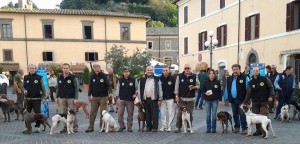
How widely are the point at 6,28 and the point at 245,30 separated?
28794 mm

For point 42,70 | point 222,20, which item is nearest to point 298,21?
point 222,20

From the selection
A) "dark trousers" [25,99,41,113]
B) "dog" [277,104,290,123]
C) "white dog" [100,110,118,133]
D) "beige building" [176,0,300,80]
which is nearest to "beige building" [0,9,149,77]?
"beige building" [176,0,300,80]

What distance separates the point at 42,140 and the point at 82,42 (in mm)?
30597

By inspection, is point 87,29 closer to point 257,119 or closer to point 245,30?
point 245,30

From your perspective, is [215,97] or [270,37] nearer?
[215,97]

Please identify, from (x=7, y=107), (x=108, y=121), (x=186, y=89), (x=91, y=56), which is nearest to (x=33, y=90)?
(x=108, y=121)

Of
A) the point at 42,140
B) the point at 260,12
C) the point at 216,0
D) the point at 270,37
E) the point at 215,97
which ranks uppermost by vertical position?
the point at 216,0

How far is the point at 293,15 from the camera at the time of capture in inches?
609

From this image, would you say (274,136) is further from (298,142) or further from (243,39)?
(243,39)

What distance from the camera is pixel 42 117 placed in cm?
811

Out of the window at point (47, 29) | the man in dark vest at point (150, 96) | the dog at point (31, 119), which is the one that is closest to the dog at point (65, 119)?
the dog at point (31, 119)

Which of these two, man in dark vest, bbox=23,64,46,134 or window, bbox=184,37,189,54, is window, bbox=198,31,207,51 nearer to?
window, bbox=184,37,189,54

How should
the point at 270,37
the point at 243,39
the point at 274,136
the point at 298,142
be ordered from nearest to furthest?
1. the point at 298,142
2. the point at 274,136
3. the point at 270,37
4. the point at 243,39

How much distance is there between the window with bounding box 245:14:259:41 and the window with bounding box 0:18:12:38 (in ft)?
93.3
